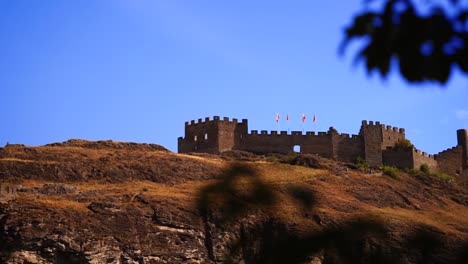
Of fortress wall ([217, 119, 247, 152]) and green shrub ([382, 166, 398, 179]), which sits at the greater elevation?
fortress wall ([217, 119, 247, 152])

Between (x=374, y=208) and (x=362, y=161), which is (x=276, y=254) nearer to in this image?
(x=374, y=208)

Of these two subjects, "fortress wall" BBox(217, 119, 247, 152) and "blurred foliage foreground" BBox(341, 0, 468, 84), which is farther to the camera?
"fortress wall" BBox(217, 119, 247, 152)

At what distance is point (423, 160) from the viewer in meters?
54.4

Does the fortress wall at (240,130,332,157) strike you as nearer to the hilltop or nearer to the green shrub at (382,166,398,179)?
the hilltop

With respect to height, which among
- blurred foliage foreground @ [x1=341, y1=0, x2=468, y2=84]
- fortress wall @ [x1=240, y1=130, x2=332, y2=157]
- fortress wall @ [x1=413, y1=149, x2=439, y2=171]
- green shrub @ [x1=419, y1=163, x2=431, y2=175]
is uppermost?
fortress wall @ [x1=240, y1=130, x2=332, y2=157]

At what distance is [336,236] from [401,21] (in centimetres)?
141

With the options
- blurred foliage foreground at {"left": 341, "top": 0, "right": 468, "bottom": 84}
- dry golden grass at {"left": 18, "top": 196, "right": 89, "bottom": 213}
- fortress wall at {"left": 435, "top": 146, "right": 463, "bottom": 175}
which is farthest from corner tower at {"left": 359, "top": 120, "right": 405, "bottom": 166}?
blurred foliage foreground at {"left": 341, "top": 0, "right": 468, "bottom": 84}

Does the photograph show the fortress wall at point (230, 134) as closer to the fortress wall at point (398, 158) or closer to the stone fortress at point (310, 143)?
the stone fortress at point (310, 143)

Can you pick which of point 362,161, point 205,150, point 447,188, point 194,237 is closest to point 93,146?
point 205,150

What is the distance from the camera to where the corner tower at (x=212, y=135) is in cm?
5231

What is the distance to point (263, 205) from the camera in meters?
4.91

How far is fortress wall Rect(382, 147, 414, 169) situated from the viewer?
174 feet

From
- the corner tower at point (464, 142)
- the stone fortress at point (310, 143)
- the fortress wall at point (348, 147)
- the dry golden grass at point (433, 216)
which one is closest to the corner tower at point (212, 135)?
the stone fortress at point (310, 143)

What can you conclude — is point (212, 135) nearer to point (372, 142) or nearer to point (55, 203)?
point (372, 142)
